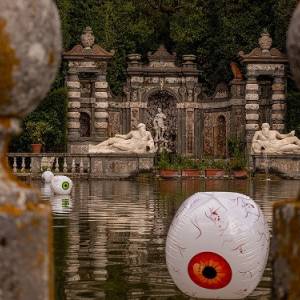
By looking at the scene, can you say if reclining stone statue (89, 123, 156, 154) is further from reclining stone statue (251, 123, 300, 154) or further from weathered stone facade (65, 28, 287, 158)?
reclining stone statue (251, 123, 300, 154)

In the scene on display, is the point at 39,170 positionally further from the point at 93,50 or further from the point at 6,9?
the point at 6,9

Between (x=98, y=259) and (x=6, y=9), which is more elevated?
(x=6, y=9)

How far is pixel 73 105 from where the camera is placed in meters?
40.7

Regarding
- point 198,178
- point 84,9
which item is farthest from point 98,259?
point 84,9

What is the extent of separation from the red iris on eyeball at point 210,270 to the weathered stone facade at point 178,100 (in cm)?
3398

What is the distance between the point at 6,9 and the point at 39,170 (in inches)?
1325

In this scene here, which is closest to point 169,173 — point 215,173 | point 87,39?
point 215,173

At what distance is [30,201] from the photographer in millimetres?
3471

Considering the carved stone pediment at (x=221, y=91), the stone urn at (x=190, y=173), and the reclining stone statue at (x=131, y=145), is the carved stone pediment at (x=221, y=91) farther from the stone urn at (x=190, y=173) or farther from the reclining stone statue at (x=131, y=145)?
the stone urn at (x=190, y=173)

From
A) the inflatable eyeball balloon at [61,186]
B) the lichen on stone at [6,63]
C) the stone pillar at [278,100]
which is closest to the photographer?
the lichen on stone at [6,63]

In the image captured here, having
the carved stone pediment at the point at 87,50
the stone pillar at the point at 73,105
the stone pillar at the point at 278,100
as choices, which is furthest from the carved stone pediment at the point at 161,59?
the stone pillar at the point at 278,100

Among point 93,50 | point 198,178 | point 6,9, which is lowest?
point 198,178

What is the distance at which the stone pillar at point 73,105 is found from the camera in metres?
40.7

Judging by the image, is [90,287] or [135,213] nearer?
[90,287]
